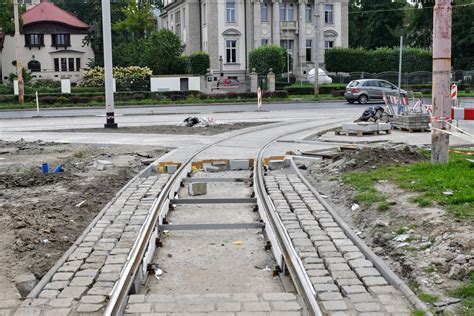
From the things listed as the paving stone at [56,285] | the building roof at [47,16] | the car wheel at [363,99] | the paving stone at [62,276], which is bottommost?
the paving stone at [56,285]

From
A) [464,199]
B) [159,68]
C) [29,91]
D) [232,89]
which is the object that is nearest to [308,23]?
[232,89]

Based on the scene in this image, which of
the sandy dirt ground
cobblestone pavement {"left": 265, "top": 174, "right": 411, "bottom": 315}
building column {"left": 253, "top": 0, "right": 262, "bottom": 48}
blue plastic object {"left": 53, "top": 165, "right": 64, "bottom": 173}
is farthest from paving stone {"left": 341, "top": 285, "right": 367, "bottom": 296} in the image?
building column {"left": 253, "top": 0, "right": 262, "bottom": 48}

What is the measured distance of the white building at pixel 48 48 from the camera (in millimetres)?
73500

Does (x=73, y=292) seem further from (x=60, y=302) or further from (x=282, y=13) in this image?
(x=282, y=13)

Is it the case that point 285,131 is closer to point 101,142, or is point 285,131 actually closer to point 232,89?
point 101,142

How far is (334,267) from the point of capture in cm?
593

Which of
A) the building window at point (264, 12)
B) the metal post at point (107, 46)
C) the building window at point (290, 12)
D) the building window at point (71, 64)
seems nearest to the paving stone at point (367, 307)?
the metal post at point (107, 46)

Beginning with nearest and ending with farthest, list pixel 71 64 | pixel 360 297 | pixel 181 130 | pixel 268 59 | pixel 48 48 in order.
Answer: pixel 360 297 < pixel 181 130 < pixel 268 59 < pixel 48 48 < pixel 71 64

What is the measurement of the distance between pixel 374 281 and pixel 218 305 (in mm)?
1442

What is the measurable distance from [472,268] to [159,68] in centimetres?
5438

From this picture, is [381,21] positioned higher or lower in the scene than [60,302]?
higher

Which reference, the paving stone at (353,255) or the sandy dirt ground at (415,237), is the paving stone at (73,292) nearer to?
the paving stone at (353,255)

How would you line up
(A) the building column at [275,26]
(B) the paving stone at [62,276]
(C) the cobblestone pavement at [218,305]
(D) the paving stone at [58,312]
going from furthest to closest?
(A) the building column at [275,26] → (B) the paving stone at [62,276] → (C) the cobblestone pavement at [218,305] → (D) the paving stone at [58,312]

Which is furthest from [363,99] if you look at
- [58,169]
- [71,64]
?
[71,64]
